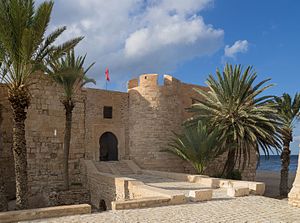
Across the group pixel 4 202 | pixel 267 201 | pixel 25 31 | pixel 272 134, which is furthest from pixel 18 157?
pixel 272 134

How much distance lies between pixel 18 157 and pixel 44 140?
18.3 ft

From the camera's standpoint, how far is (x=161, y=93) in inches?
673

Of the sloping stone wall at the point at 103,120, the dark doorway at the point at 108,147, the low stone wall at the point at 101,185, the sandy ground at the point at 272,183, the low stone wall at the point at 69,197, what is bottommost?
the sandy ground at the point at 272,183

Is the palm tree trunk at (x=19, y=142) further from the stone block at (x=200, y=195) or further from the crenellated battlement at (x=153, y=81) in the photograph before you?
the crenellated battlement at (x=153, y=81)

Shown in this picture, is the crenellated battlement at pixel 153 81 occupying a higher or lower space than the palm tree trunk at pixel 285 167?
higher

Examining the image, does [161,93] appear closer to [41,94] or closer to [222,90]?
[222,90]

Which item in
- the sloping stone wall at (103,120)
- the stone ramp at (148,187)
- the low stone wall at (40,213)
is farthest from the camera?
the sloping stone wall at (103,120)

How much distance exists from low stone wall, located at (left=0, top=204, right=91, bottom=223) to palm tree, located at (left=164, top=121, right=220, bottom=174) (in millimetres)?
8378

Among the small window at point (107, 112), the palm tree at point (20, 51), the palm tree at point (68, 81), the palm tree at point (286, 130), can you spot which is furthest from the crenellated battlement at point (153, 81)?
the palm tree at point (20, 51)

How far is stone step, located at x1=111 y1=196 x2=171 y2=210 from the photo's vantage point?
6922mm

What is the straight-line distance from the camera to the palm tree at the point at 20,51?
27.2 feet

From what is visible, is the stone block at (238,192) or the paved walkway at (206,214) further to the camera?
the stone block at (238,192)

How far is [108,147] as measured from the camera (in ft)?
61.1

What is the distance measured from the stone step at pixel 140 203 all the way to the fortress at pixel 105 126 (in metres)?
7.95
